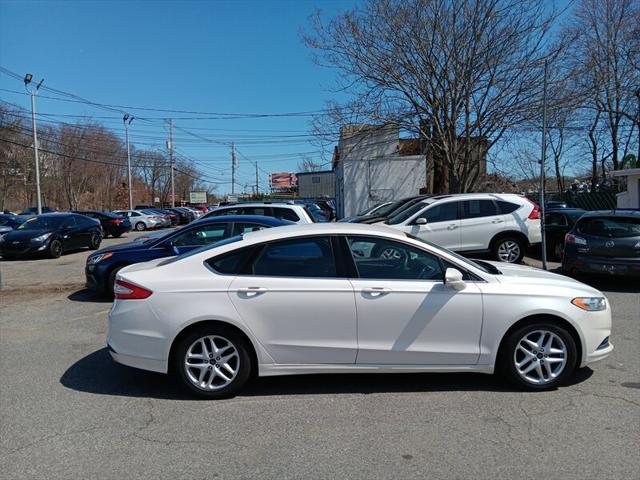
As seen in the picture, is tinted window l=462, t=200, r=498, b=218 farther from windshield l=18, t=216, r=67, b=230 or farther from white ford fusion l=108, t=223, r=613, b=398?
windshield l=18, t=216, r=67, b=230

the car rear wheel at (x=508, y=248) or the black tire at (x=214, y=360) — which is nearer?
the black tire at (x=214, y=360)

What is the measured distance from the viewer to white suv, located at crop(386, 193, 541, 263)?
1141cm

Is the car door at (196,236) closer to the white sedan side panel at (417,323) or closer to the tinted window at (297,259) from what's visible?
the tinted window at (297,259)

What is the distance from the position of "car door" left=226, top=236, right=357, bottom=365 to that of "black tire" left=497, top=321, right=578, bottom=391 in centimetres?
135

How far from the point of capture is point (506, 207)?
11594 mm

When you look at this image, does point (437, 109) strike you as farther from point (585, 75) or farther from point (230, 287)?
point (230, 287)

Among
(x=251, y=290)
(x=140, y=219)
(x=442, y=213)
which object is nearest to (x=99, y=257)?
(x=251, y=290)

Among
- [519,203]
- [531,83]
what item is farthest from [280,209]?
[531,83]

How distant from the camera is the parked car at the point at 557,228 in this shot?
41.8 ft

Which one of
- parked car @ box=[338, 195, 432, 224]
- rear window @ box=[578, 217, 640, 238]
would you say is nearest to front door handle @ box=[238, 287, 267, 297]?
rear window @ box=[578, 217, 640, 238]

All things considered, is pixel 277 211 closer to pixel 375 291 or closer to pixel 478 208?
pixel 478 208

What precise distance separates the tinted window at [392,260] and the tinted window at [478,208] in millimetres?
7477

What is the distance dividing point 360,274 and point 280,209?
7.57 m

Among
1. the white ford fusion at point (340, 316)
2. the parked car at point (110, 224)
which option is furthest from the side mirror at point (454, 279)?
the parked car at point (110, 224)
